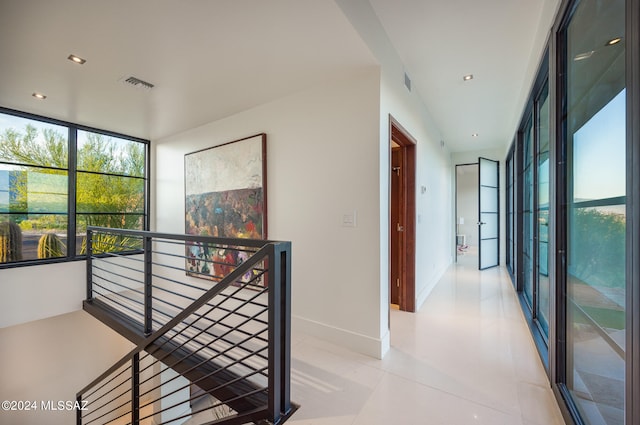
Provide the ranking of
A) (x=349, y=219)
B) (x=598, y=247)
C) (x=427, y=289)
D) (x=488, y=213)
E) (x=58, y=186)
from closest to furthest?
1. (x=598, y=247)
2. (x=349, y=219)
3. (x=58, y=186)
4. (x=427, y=289)
5. (x=488, y=213)

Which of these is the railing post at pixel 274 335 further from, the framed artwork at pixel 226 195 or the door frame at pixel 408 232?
the door frame at pixel 408 232

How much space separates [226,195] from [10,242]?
268cm

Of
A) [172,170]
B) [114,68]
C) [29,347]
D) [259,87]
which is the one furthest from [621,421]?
[29,347]

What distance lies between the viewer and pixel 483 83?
322cm

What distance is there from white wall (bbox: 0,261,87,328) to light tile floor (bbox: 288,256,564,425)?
3.39 metres

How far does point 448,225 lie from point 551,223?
461 cm

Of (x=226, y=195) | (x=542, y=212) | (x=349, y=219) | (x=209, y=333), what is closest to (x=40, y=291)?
(x=226, y=195)

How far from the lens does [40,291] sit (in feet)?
11.1

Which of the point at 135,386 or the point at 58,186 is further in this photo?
the point at 58,186

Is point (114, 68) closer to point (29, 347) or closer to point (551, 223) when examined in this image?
point (551, 223)

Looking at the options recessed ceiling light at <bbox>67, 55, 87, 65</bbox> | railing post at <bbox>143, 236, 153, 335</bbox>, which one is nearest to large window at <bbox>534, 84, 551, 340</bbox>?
railing post at <bbox>143, 236, 153, 335</bbox>

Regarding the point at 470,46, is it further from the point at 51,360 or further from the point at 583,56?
the point at 51,360

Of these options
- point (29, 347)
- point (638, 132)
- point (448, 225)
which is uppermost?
point (638, 132)

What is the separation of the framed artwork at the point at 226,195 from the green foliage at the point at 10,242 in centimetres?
191
